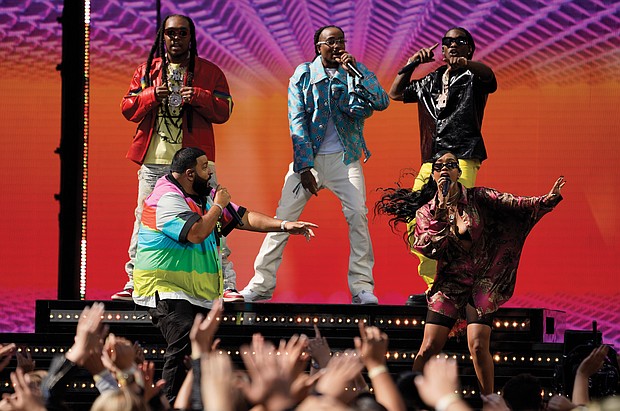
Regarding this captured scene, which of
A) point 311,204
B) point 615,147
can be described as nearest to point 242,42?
point 311,204

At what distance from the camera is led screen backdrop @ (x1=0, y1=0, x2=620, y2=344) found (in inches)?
422

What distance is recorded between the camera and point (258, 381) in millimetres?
4465

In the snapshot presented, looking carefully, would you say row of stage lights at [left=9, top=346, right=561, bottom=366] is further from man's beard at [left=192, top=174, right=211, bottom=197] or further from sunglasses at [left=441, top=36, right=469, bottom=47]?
sunglasses at [left=441, top=36, right=469, bottom=47]

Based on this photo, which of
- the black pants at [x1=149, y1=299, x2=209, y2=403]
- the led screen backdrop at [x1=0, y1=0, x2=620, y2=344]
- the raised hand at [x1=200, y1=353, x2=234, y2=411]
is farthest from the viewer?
the led screen backdrop at [x1=0, y1=0, x2=620, y2=344]

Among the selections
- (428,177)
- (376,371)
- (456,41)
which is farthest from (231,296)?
(376,371)

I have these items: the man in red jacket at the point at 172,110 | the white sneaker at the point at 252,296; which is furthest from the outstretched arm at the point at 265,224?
the white sneaker at the point at 252,296

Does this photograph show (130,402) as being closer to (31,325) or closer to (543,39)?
(31,325)

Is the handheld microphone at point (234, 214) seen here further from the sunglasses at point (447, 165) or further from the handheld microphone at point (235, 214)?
the sunglasses at point (447, 165)

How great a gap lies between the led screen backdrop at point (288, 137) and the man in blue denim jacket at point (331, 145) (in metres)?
1.29

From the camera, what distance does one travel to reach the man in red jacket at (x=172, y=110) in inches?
370

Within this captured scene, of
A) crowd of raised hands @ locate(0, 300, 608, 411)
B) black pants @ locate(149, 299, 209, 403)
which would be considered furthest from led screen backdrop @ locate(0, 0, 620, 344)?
crowd of raised hands @ locate(0, 300, 608, 411)

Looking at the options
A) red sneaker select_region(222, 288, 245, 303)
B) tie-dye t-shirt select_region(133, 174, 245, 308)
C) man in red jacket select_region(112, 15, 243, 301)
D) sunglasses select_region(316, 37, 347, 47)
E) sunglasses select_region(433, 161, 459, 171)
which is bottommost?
red sneaker select_region(222, 288, 245, 303)

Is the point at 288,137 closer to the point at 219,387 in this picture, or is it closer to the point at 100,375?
the point at 100,375

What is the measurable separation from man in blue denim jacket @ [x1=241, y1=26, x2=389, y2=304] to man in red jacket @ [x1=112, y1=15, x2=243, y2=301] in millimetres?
476
